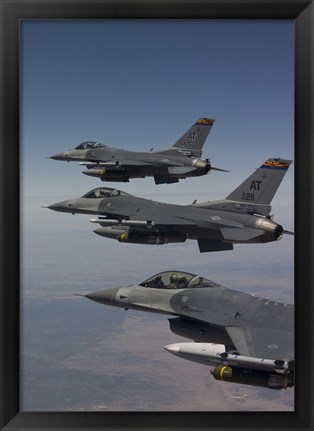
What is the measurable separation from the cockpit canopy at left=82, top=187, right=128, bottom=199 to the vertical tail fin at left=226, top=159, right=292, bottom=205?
2594mm

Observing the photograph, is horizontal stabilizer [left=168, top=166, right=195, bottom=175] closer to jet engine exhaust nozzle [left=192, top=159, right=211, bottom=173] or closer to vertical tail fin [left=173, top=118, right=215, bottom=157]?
jet engine exhaust nozzle [left=192, top=159, right=211, bottom=173]

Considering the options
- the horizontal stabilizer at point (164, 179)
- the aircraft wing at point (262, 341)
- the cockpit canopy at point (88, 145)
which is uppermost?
the cockpit canopy at point (88, 145)

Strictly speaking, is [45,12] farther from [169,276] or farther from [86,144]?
[86,144]

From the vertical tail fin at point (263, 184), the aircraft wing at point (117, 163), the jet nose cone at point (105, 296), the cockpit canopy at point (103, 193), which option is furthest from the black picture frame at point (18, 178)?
Result: the cockpit canopy at point (103, 193)

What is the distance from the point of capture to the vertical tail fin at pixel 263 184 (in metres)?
10.5

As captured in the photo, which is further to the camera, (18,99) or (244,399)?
(244,399)

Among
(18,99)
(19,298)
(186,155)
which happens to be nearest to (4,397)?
(19,298)

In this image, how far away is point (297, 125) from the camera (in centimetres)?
623

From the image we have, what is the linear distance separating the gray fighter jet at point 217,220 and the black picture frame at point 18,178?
12.8 feet

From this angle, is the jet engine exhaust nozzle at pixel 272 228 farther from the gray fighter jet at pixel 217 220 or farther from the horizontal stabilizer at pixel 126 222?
the horizontal stabilizer at pixel 126 222

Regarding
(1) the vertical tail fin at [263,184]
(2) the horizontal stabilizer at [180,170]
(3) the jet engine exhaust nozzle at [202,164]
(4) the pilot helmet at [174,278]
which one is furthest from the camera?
(3) the jet engine exhaust nozzle at [202,164]

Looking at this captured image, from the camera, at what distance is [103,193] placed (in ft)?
42.0

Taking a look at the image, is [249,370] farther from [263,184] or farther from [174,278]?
[263,184]

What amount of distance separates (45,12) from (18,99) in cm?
96
